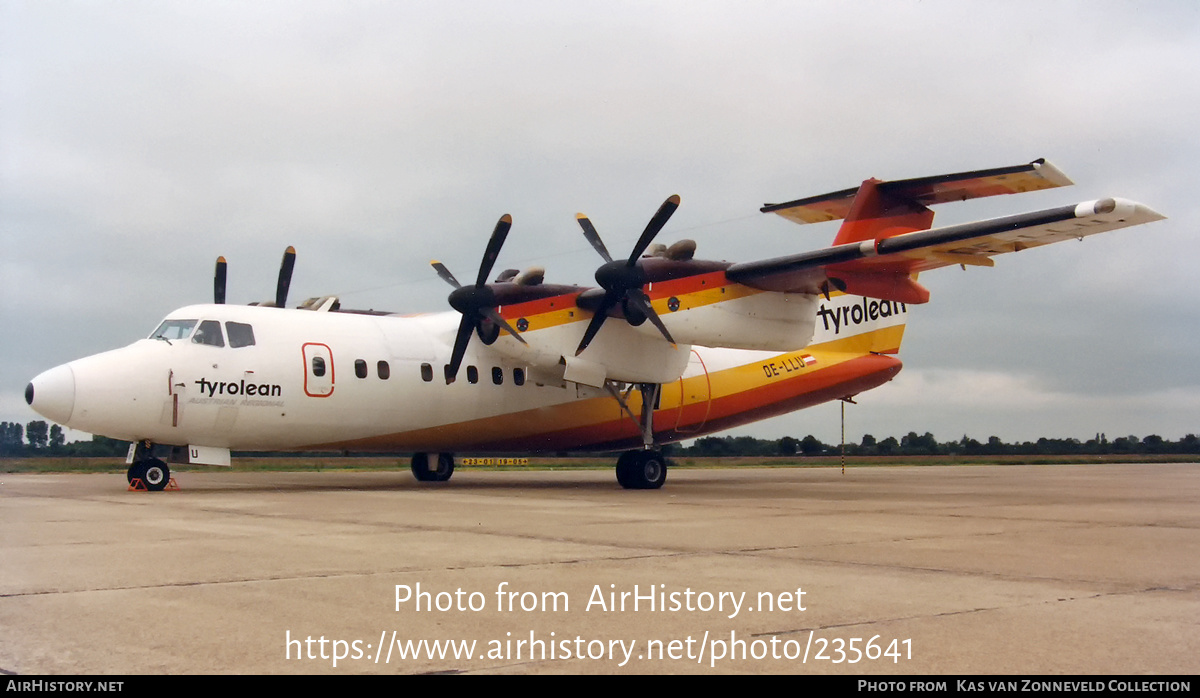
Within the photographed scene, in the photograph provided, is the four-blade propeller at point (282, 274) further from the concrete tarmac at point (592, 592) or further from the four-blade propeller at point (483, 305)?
the concrete tarmac at point (592, 592)

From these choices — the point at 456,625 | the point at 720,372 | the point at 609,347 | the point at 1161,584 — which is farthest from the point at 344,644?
the point at 720,372

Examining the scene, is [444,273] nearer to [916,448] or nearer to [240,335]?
[240,335]

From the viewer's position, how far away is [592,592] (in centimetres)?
675

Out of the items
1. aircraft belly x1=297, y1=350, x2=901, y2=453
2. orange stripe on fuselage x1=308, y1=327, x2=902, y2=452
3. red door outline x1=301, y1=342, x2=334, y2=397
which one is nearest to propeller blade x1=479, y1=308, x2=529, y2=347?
aircraft belly x1=297, y1=350, x2=901, y2=453

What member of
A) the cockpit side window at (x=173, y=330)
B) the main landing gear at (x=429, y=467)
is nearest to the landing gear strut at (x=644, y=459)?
the main landing gear at (x=429, y=467)

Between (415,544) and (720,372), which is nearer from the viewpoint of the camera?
(415,544)

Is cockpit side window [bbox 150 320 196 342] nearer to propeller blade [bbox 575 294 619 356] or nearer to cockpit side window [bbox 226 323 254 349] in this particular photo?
cockpit side window [bbox 226 323 254 349]

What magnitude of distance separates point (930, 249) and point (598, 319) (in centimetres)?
652

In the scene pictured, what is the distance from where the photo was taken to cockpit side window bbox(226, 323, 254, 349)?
17.9 meters

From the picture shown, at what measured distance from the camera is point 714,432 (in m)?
24.4

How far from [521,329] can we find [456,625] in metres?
14.4

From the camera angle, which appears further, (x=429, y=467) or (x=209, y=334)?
(x=429, y=467)

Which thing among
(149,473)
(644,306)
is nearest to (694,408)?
(644,306)
